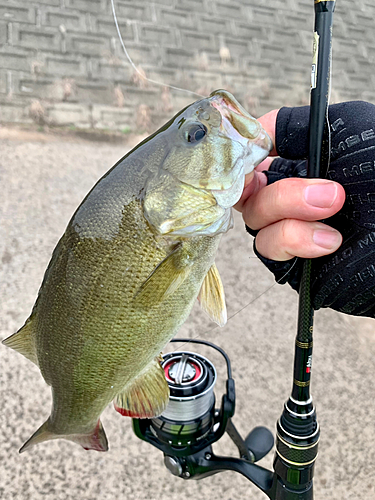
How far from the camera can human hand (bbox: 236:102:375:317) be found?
784 mm

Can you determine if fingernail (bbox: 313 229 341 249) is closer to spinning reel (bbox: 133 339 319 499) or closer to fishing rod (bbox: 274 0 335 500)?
fishing rod (bbox: 274 0 335 500)

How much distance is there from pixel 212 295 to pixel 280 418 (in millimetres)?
336

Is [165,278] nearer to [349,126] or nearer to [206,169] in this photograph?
[206,169]

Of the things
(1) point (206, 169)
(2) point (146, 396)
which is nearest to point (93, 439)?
(2) point (146, 396)

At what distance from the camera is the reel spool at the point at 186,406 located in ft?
3.81

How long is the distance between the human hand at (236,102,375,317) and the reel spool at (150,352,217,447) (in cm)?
46

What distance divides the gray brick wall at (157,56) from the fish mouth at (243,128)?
4.11 metres

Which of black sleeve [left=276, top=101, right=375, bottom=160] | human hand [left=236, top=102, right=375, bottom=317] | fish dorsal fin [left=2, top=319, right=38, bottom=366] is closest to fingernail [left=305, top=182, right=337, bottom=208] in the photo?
human hand [left=236, top=102, right=375, bottom=317]

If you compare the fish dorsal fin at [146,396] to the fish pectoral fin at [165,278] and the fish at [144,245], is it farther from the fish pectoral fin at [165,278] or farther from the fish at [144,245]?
the fish pectoral fin at [165,278]

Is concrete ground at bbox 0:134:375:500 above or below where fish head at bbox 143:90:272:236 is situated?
below

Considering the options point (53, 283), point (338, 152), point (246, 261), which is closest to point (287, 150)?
point (338, 152)

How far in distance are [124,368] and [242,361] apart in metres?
1.45

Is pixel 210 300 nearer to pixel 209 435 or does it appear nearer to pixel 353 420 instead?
pixel 209 435

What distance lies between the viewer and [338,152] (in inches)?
32.1
